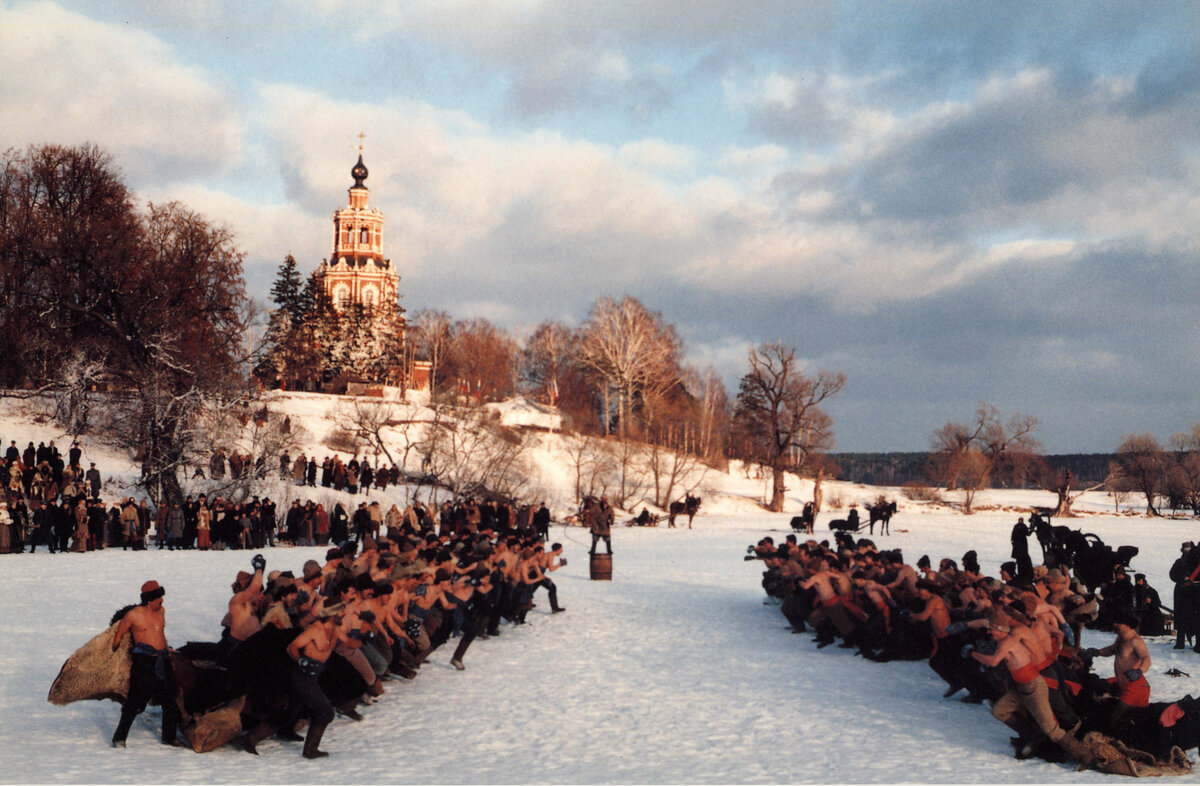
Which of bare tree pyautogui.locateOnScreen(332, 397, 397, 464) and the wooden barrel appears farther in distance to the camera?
bare tree pyautogui.locateOnScreen(332, 397, 397, 464)

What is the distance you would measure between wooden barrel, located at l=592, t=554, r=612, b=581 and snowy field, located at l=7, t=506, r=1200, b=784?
2471 mm

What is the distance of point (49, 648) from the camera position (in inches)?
519

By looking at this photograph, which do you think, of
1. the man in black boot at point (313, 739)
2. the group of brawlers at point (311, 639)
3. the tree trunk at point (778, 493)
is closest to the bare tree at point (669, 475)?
the tree trunk at point (778, 493)

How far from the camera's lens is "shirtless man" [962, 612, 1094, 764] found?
8773mm

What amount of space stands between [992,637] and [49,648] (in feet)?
39.2

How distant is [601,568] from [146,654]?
1522 centimetres

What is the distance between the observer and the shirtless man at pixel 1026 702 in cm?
877

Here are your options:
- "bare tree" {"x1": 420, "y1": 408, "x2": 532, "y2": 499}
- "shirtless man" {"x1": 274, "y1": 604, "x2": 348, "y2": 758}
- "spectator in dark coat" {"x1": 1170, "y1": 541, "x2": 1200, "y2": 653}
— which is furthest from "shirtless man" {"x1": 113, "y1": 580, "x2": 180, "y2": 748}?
"bare tree" {"x1": 420, "y1": 408, "x2": 532, "y2": 499}

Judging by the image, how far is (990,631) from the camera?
31.3ft

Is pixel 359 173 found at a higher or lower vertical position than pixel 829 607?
higher

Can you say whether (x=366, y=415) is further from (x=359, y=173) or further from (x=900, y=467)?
(x=900, y=467)

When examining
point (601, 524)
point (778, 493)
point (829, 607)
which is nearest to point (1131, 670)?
point (829, 607)

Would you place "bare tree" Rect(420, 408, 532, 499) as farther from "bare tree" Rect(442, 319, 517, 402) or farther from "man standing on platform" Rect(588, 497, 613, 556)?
"bare tree" Rect(442, 319, 517, 402)

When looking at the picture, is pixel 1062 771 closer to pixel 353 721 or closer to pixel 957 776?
pixel 957 776
